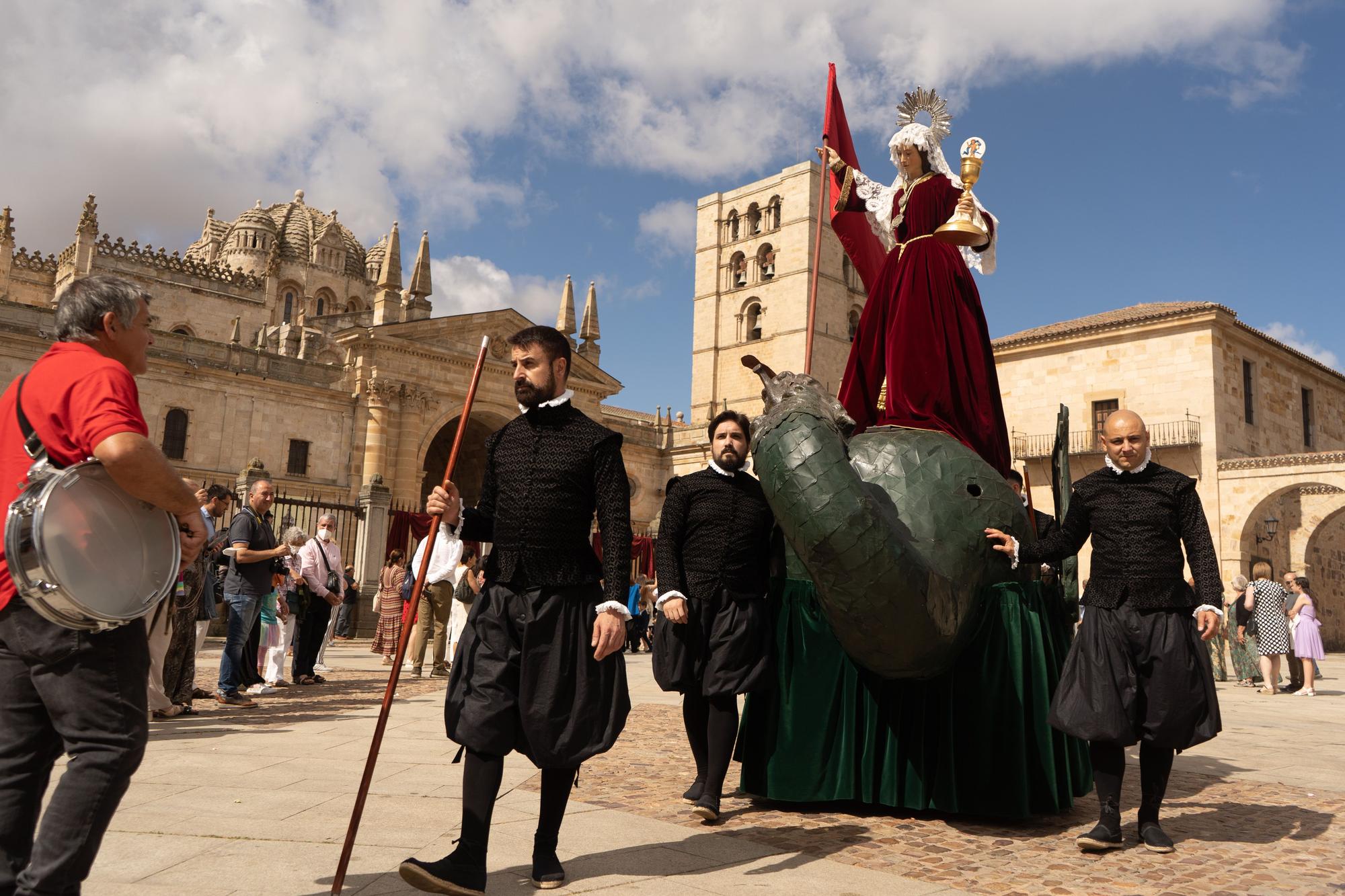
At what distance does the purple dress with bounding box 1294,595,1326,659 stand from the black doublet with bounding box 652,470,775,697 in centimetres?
1221

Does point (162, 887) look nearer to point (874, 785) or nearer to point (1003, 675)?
point (874, 785)

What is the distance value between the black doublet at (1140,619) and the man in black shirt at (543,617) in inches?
76.1

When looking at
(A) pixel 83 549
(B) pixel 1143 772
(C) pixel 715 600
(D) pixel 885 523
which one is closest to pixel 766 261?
(C) pixel 715 600

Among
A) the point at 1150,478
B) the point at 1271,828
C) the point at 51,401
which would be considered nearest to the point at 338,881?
the point at 51,401

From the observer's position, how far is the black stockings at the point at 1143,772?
3977 mm

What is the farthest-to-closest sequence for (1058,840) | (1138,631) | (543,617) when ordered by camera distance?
(1058,840) < (1138,631) < (543,617)

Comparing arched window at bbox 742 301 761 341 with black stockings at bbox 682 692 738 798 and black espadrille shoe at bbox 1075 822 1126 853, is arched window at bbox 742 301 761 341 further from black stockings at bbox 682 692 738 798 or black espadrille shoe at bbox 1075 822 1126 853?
black espadrille shoe at bbox 1075 822 1126 853

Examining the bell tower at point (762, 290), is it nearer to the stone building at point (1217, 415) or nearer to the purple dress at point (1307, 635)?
the stone building at point (1217, 415)

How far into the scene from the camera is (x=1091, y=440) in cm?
2997

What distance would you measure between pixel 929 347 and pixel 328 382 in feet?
93.5

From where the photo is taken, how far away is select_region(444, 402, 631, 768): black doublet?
10.3 ft

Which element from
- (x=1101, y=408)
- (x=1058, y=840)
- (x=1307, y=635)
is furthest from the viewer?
(x=1101, y=408)

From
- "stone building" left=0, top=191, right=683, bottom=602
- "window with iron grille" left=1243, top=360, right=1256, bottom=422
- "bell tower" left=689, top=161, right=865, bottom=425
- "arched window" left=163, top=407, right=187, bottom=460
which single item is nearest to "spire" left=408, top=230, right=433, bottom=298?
"stone building" left=0, top=191, right=683, bottom=602

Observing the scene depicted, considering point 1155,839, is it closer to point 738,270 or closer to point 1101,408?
point 1101,408
